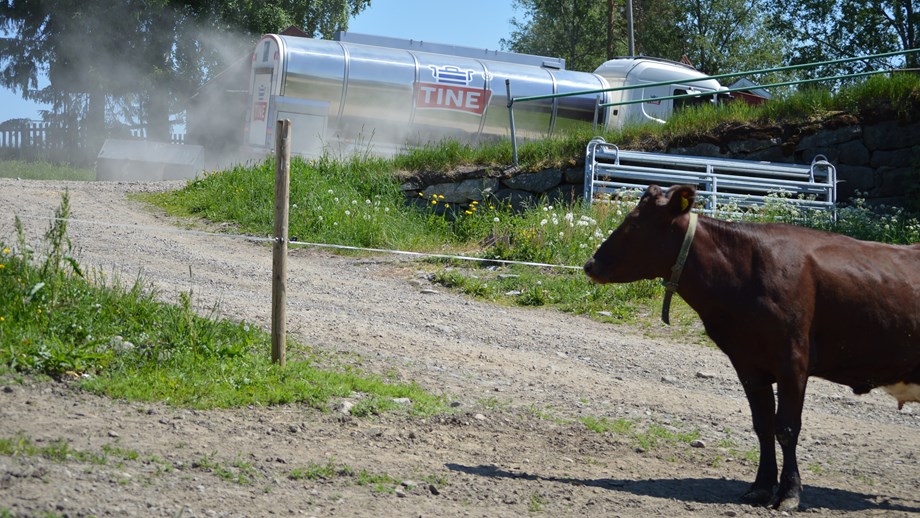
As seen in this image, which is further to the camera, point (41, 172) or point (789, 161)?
point (41, 172)

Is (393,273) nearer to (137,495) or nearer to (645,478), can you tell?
(645,478)

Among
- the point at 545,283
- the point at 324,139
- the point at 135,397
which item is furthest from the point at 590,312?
the point at 324,139

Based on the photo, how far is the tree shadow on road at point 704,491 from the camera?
5.80 meters

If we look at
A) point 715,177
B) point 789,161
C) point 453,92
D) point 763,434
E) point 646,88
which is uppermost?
point 646,88

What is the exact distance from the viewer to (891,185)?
1577cm

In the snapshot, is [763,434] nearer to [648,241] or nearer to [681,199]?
[648,241]

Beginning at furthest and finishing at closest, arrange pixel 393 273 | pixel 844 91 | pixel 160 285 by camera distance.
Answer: pixel 844 91 < pixel 393 273 < pixel 160 285

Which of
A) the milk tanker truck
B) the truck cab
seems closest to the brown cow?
the milk tanker truck

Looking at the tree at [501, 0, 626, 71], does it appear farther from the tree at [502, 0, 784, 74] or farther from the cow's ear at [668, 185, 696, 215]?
the cow's ear at [668, 185, 696, 215]

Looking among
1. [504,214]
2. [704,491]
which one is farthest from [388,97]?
[704,491]

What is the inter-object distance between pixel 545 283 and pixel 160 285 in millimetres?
4706

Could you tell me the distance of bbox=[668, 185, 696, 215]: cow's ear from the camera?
5785 mm

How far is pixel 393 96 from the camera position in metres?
20.8

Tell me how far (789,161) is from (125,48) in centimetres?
2938
